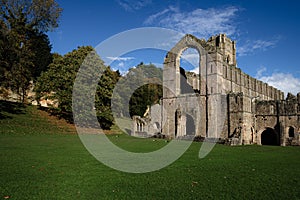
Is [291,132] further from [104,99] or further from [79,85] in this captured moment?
[79,85]

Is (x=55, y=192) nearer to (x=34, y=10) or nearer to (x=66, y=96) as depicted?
(x=66, y=96)

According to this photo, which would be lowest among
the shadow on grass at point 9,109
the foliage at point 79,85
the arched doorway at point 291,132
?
the arched doorway at point 291,132

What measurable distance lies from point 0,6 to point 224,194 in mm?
35750

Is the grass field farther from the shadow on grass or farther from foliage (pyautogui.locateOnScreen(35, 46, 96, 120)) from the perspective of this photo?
foliage (pyautogui.locateOnScreen(35, 46, 96, 120))

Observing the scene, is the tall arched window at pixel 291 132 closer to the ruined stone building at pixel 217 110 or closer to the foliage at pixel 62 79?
the ruined stone building at pixel 217 110

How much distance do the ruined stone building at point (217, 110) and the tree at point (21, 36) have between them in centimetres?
1664

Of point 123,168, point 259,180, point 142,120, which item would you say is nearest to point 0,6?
point 142,120

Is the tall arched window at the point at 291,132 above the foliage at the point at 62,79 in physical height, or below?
below

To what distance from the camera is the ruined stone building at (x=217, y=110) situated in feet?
92.1

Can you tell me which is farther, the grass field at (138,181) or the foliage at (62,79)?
the foliage at (62,79)

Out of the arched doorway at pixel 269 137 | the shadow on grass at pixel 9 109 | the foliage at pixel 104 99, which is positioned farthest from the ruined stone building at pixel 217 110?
the shadow on grass at pixel 9 109

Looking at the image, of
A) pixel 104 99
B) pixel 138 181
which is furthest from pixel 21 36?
pixel 138 181

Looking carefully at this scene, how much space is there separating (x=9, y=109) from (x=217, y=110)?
24.0 meters

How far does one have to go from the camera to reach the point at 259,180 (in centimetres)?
841
